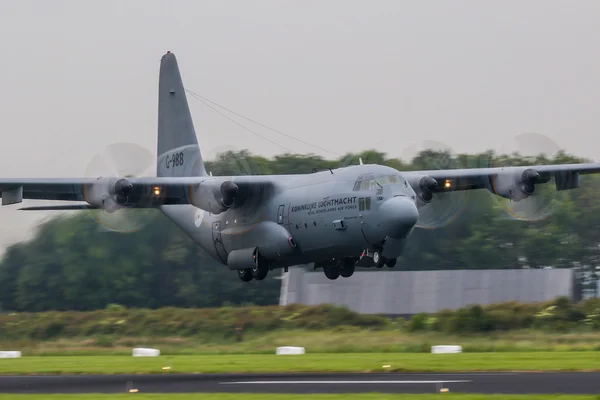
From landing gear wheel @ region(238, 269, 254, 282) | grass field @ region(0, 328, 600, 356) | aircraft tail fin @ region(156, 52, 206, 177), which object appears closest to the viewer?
grass field @ region(0, 328, 600, 356)

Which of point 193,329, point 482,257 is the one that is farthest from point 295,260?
point 482,257

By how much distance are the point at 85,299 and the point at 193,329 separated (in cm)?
1137

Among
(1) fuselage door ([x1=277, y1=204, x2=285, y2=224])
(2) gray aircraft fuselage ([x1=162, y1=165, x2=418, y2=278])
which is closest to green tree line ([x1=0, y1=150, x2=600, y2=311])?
(2) gray aircraft fuselage ([x1=162, y1=165, x2=418, y2=278])

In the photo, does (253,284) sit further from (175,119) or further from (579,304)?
(579,304)

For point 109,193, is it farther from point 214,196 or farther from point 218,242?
point 218,242

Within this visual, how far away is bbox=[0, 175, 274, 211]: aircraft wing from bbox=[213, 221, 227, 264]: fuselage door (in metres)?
1.17

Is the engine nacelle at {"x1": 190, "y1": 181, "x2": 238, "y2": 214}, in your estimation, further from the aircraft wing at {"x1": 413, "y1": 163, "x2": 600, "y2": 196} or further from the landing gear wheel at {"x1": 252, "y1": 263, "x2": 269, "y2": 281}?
the aircraft wing at {"x1": 413, "y1": 163, "x2": 600, "y2": 196}

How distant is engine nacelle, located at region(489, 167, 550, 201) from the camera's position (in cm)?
2864

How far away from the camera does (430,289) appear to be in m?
37.8

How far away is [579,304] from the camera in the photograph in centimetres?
3022

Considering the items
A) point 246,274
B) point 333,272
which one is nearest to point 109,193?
point 246,274

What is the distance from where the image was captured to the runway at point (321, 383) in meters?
15.2

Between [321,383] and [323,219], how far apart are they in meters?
9.44

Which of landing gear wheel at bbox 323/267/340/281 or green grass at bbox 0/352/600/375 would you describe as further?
landing gear wheel at bbox 323/267/340/281
